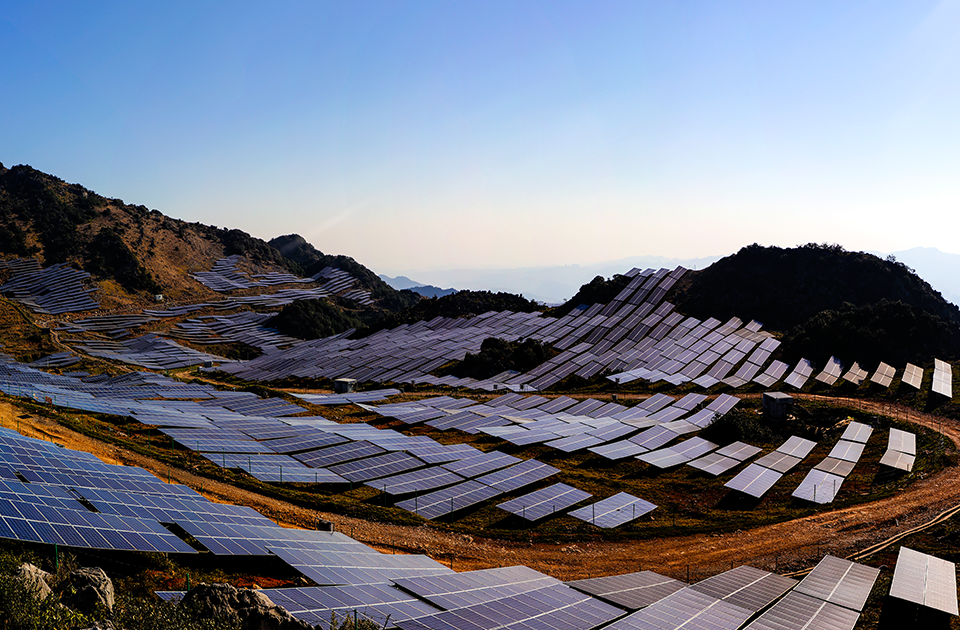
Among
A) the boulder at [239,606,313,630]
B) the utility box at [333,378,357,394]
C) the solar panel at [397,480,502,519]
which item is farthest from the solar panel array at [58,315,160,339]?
Answer: the boulder at [239,606,313,630]

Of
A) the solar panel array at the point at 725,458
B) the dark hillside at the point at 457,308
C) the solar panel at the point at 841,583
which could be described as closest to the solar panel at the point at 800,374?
the solar panel array at the point at 725,458

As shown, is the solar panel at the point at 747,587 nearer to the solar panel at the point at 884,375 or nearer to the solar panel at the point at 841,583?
the solar panel at the point at 841,583

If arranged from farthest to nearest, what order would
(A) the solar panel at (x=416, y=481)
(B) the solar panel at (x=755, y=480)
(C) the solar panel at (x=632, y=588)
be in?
(B) the solar panel at (x=755, y=480) → (A) the solar panel at (x=416, y=481) → (C) the solar panel at (x=632, y=588)

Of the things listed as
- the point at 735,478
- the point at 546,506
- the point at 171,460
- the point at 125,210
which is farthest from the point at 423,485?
the point at 125,210

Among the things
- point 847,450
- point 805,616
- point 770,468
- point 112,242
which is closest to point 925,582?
point 805,616

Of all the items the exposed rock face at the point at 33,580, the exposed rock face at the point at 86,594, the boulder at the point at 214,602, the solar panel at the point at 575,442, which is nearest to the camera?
the exposed rock face at the point at 33,580

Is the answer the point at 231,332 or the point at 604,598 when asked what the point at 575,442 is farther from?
the point at 231,332
